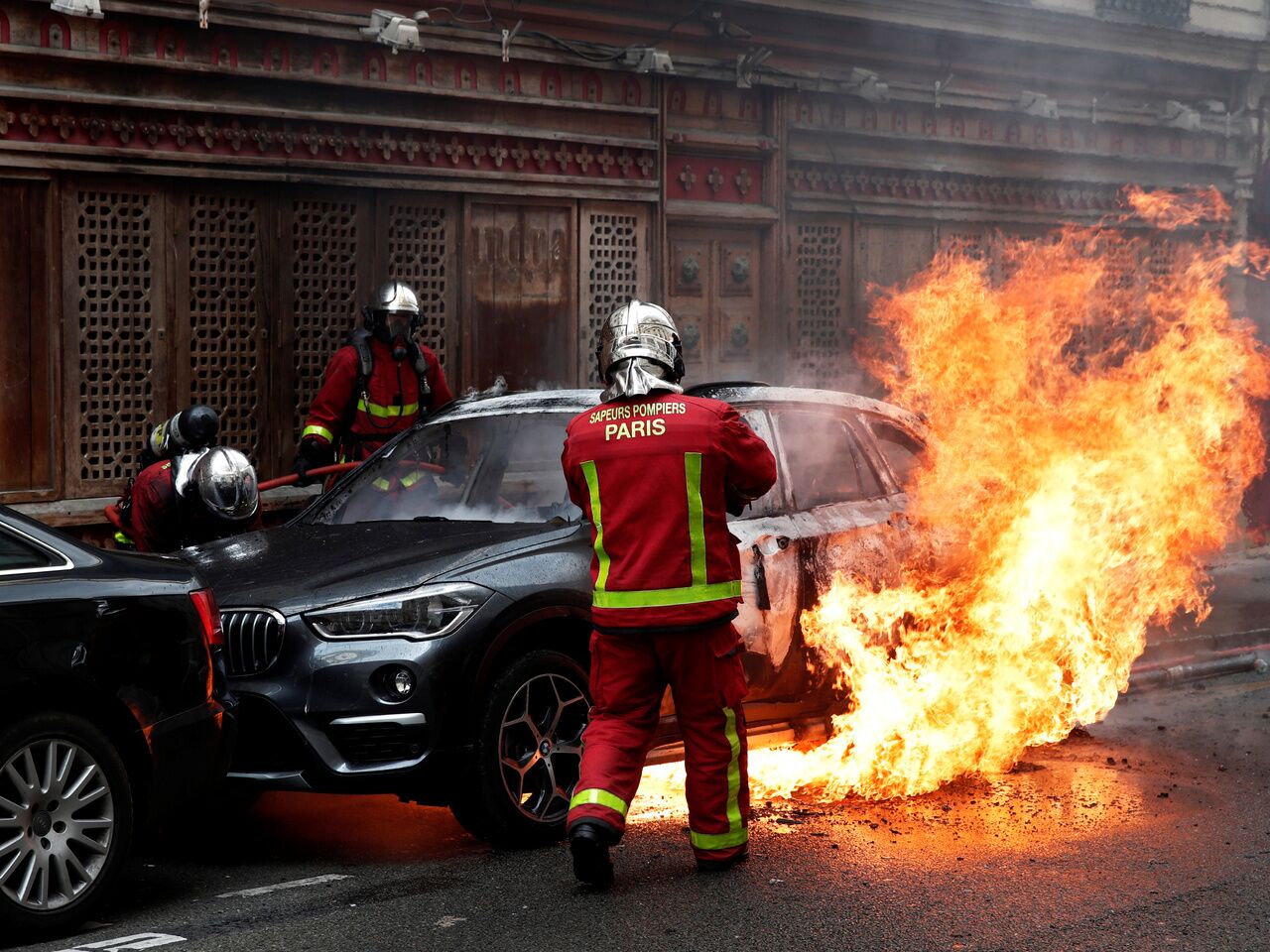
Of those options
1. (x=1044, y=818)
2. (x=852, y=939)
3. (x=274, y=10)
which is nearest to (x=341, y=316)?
(x=274, y=10)

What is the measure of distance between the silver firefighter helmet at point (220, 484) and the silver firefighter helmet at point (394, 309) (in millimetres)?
2380

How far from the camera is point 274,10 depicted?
1139 cm

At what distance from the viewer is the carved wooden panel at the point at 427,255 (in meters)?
12.4

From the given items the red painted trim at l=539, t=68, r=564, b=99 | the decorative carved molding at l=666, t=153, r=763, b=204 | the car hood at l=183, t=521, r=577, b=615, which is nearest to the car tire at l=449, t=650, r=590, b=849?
the car hood at l=183, t=521, r=577, b=615

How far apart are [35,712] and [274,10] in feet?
23.1

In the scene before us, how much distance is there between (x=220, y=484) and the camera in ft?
26.7

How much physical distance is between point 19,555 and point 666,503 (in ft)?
6.98

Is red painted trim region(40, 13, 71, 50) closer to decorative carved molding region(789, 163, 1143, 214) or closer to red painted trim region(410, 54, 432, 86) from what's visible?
red painted trim region(410, 54, 432, 86)

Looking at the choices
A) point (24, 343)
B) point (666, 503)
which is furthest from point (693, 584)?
point (24, 343)

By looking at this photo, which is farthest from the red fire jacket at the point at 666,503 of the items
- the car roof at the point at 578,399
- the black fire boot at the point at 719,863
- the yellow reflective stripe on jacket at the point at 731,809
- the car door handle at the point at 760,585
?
the car roof at the point at 578,399

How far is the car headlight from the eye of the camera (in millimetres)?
6207

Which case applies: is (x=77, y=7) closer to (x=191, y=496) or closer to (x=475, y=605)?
(x=191, y=496)

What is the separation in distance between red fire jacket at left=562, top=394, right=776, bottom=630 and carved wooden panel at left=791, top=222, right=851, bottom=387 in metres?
9.45

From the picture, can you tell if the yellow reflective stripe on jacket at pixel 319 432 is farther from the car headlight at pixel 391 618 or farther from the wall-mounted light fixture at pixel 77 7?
the car headlight at pixel 391 618
